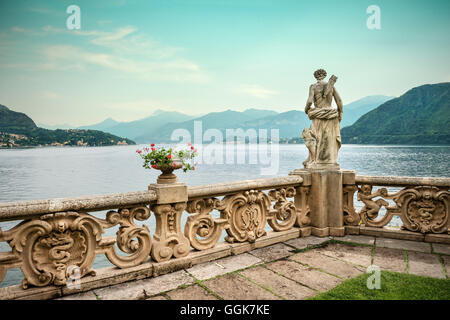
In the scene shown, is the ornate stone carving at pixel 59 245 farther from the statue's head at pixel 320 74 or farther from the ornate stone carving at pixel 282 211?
the statue's head at pixel 320 74

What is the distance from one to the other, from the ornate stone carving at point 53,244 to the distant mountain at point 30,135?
93.9 meters

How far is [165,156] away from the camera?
3.81 metres

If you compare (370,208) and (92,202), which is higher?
(92,202)

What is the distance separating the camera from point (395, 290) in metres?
3.19

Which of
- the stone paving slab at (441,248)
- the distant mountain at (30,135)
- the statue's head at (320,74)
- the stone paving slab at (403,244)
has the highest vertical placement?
the distant mountain at (30,135)

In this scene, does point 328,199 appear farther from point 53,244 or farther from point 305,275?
point 53,244

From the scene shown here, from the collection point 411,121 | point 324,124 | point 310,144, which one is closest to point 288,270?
point 310,144

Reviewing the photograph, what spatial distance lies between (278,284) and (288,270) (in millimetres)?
440

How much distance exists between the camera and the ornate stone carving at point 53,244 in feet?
9.89

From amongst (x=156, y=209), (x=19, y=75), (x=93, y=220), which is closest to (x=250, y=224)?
(x=156, y=209)

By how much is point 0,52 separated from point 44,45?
9365 millimetres

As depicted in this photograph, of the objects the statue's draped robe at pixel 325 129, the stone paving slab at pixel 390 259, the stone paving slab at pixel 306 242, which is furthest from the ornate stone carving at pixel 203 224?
the statue's draped robe at pixel 325 129
